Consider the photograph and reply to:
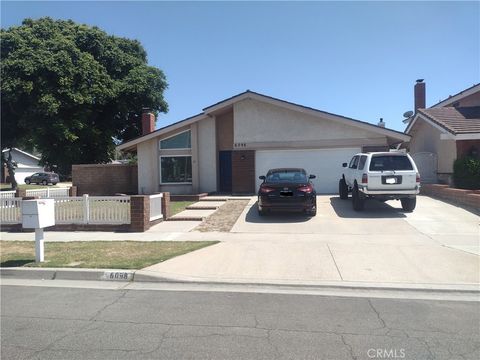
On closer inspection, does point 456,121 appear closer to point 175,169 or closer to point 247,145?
point 247,145

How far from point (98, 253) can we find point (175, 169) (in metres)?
13.3

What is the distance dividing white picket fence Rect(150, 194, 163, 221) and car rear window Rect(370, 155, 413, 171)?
22.3 ft

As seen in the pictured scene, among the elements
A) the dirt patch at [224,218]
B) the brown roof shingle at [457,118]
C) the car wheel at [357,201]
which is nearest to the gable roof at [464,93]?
the brown roof shingle at [457,118]

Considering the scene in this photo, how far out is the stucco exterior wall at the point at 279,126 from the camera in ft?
65.6

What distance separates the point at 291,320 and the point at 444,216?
31.7 ft

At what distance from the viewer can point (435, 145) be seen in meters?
21.0

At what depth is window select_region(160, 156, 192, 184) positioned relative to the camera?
72.6ft

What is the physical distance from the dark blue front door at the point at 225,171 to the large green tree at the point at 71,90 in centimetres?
965

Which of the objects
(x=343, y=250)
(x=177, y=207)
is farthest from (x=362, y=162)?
(x=177, y=207)

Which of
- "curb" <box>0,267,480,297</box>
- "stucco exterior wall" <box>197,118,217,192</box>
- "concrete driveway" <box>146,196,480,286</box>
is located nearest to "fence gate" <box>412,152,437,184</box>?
"concrete driveway" <box>146,196,480,286</box>

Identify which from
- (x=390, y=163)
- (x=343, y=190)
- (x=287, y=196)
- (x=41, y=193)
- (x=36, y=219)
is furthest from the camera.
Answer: (x=41, y=193)

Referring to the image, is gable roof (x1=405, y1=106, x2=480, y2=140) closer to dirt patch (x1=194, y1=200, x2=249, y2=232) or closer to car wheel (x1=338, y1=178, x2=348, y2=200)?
car wheel (x1=338, y1=178, x2=348, y2=200)

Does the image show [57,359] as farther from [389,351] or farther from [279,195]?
[279,195]

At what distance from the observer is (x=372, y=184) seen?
43.6 ft
